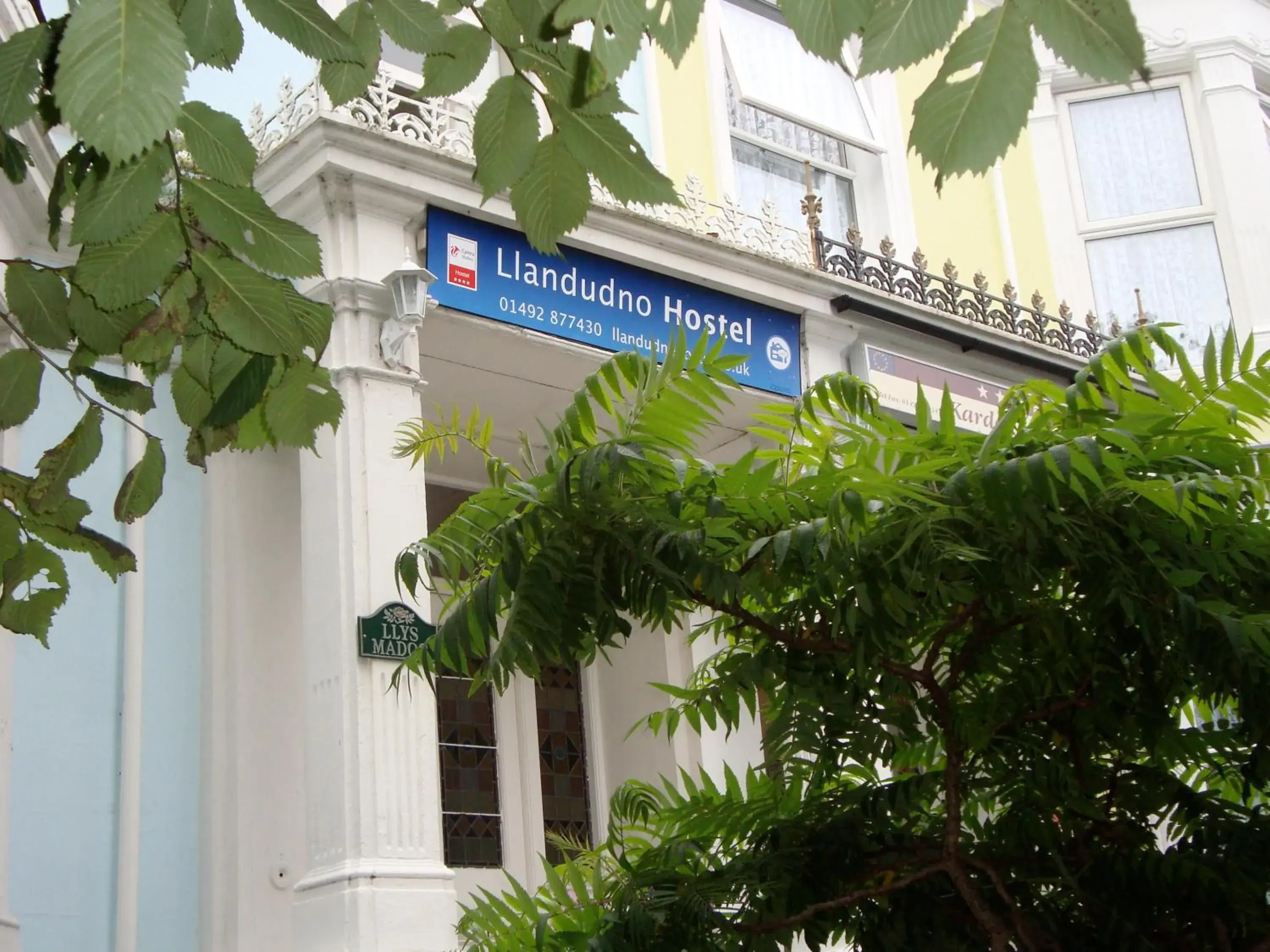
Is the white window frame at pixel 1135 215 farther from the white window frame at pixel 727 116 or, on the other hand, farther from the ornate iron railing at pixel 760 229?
the white window frame at pixel 727 116

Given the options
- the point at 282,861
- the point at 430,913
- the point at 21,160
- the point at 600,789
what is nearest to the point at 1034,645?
the point at 21,160

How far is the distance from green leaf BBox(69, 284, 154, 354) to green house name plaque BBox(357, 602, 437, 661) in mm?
4169

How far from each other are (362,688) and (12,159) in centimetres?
447

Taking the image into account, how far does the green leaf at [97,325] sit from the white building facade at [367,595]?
313 centimetres

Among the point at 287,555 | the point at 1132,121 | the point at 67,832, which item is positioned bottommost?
the point at 67,832

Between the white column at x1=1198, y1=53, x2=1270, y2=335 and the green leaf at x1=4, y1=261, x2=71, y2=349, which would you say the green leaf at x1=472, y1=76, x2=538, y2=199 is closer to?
the green leaf at x1=4, y1=261, x2=71, y2=349

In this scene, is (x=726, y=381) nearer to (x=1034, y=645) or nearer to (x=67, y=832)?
(x=1034, y=645)

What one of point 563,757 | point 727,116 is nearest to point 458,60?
point 563,757

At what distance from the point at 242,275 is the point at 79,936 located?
5682mm

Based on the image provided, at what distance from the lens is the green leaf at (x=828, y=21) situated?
1.66 metres

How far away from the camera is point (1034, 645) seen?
3490 mm

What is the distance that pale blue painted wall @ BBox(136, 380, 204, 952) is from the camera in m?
7.65

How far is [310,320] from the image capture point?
8.85ft

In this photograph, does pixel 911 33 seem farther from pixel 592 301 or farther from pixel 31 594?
pixel 592 301
